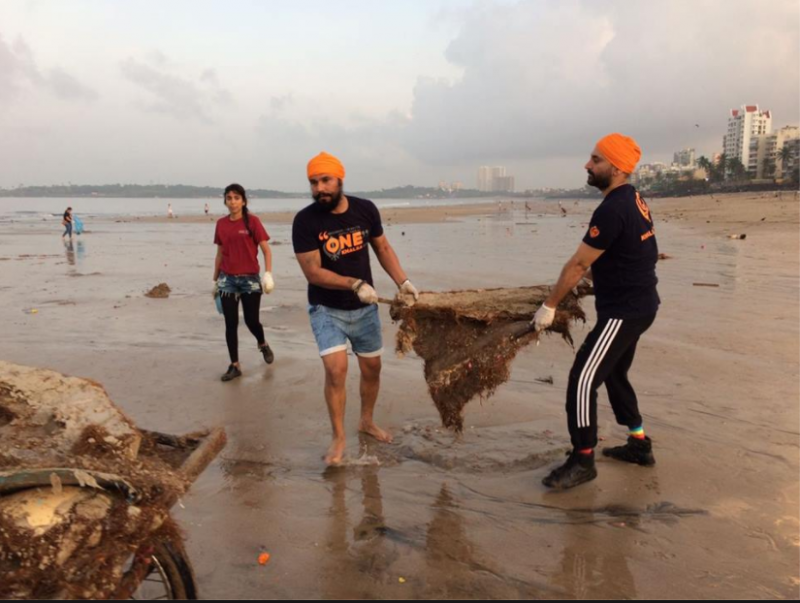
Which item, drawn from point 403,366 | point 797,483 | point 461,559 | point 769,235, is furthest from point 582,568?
point 769,235

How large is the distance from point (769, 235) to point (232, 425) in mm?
20926

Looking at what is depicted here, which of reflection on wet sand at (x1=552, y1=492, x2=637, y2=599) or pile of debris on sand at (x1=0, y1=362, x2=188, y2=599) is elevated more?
pile of debris on sand at (x1=0, y1=362, x2=188, y2=599)

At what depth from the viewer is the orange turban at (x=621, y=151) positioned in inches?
147

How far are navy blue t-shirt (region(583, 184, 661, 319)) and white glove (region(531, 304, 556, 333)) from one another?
12.6 inches

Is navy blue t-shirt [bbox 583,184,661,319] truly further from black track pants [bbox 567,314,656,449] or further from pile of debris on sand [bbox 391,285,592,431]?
pile of debris on sand [bbox 391,285,592,431]

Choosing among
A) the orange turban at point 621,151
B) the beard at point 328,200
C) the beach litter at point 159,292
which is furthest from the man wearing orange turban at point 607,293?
the beach litter at point 159,292

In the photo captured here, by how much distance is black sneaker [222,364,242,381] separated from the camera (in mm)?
6185

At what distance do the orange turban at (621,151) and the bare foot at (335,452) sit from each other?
2.75 metres

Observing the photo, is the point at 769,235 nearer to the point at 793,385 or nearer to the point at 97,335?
the point at 793,385

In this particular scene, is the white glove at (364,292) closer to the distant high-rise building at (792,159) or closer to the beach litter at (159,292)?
the beach litter at (159,292)

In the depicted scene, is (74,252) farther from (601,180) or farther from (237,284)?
(601,180)

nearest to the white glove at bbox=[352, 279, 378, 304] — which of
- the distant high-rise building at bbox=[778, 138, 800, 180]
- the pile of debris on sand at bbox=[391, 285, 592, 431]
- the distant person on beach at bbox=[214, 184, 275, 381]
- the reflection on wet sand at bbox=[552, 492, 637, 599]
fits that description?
the pile of debris on sand at bbox=[391, 285, 592, 431]

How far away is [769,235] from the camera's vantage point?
19.9m

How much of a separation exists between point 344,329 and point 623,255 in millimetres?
2061
